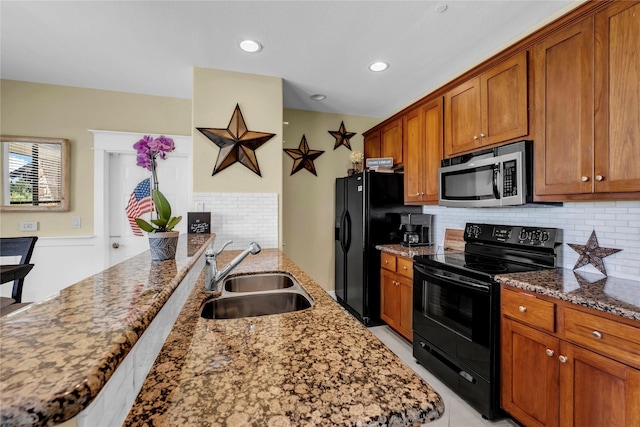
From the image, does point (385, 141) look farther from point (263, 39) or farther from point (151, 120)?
point (151, 120)

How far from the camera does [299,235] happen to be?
374 cm

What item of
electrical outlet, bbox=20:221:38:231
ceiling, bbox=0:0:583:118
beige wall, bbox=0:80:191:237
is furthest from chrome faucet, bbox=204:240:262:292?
electrical outlet, bbox=20:221:38:231

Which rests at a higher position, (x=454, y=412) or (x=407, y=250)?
(x=407, y=250)

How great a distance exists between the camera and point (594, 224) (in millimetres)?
1733

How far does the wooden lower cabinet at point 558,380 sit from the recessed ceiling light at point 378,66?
6.80 ft

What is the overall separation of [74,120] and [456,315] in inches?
160

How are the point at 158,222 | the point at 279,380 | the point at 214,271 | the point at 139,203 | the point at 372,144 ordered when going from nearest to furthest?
the point at 279,380 < the point at 158,222 < the point at 214,271 < the point at 139,203 < the point at 372,144

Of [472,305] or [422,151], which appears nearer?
[472,305]

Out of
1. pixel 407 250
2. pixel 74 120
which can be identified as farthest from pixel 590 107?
pixel 74 120

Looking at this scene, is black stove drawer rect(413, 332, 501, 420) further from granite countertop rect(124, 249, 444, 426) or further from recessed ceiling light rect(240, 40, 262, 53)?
recessed ceiling light rect(240, 40, 262, 53)

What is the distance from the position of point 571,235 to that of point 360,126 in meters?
2.79

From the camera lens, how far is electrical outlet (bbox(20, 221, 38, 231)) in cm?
282

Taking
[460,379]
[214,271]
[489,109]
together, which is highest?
[489,109]

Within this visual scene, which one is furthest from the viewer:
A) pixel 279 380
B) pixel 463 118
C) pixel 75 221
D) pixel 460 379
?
pixel 75 221
